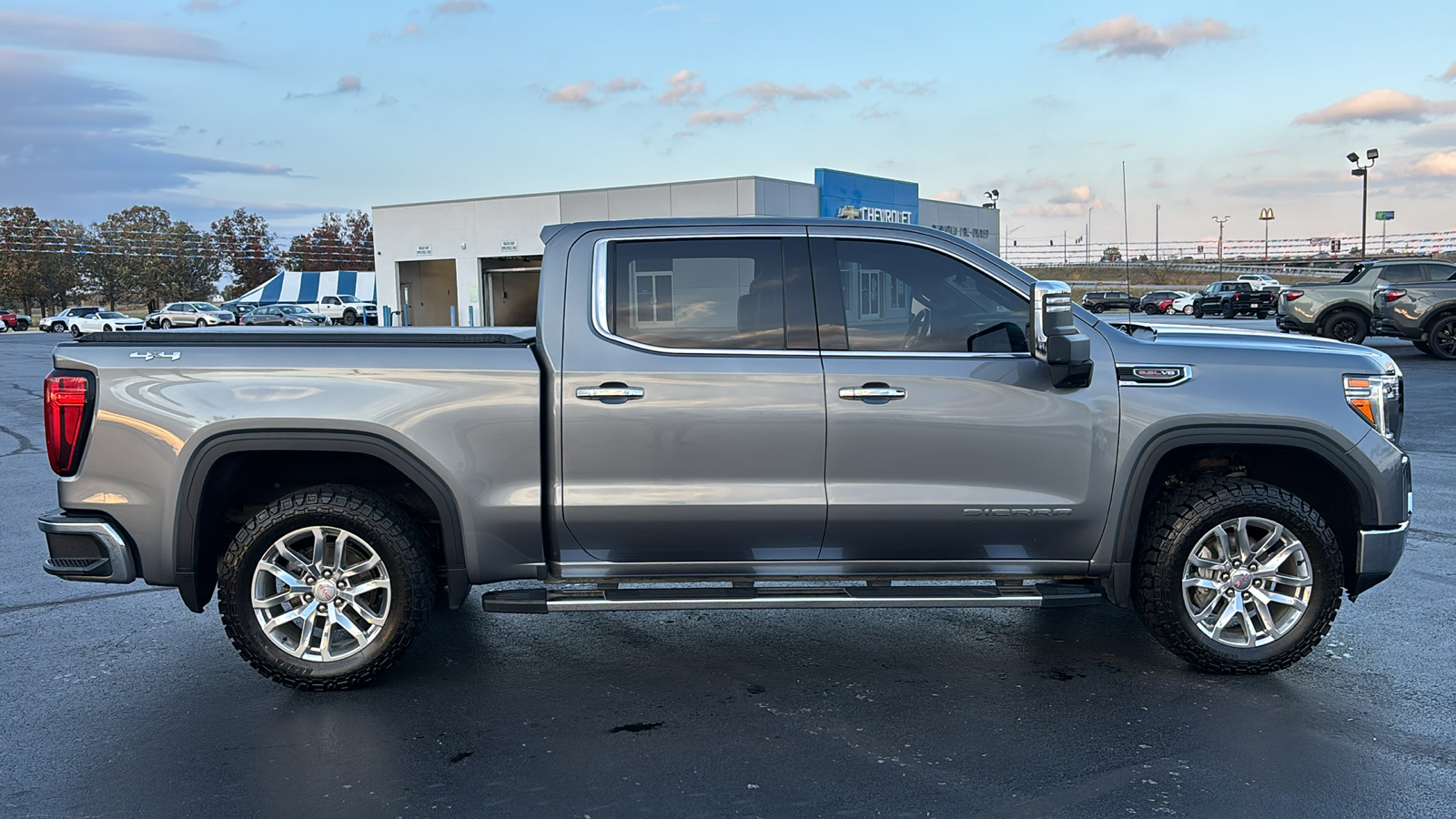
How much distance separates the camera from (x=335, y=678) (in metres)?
4.55

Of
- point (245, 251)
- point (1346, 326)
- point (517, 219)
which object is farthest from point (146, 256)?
point (1346, 326)

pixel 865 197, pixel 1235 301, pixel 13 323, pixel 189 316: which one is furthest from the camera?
pixel 13 323

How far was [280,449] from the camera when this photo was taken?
4.42 metres

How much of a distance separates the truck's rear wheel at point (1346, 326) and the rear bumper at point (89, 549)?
22485 mm

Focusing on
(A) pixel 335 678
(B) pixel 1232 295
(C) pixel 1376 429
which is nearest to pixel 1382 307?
Result: (C) pixel 1376 429

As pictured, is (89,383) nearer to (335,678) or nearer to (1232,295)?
(335,678)

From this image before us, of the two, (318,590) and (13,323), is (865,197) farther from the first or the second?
(13,323)

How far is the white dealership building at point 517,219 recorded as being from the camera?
3234 cm

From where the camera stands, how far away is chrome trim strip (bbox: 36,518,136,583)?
4.39 meters

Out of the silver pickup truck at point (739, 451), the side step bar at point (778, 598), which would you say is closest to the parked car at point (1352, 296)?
the silver pickup truck at point (739, 451)

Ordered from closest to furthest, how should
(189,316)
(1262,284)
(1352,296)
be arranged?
(1352,296), (1262,284), (189,316)

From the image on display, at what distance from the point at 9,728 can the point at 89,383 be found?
1.38 m

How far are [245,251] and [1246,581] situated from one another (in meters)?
114

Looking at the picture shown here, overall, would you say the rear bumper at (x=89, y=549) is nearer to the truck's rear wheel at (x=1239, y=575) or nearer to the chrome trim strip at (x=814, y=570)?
the chrome trim strip at (x=814, y=570)
